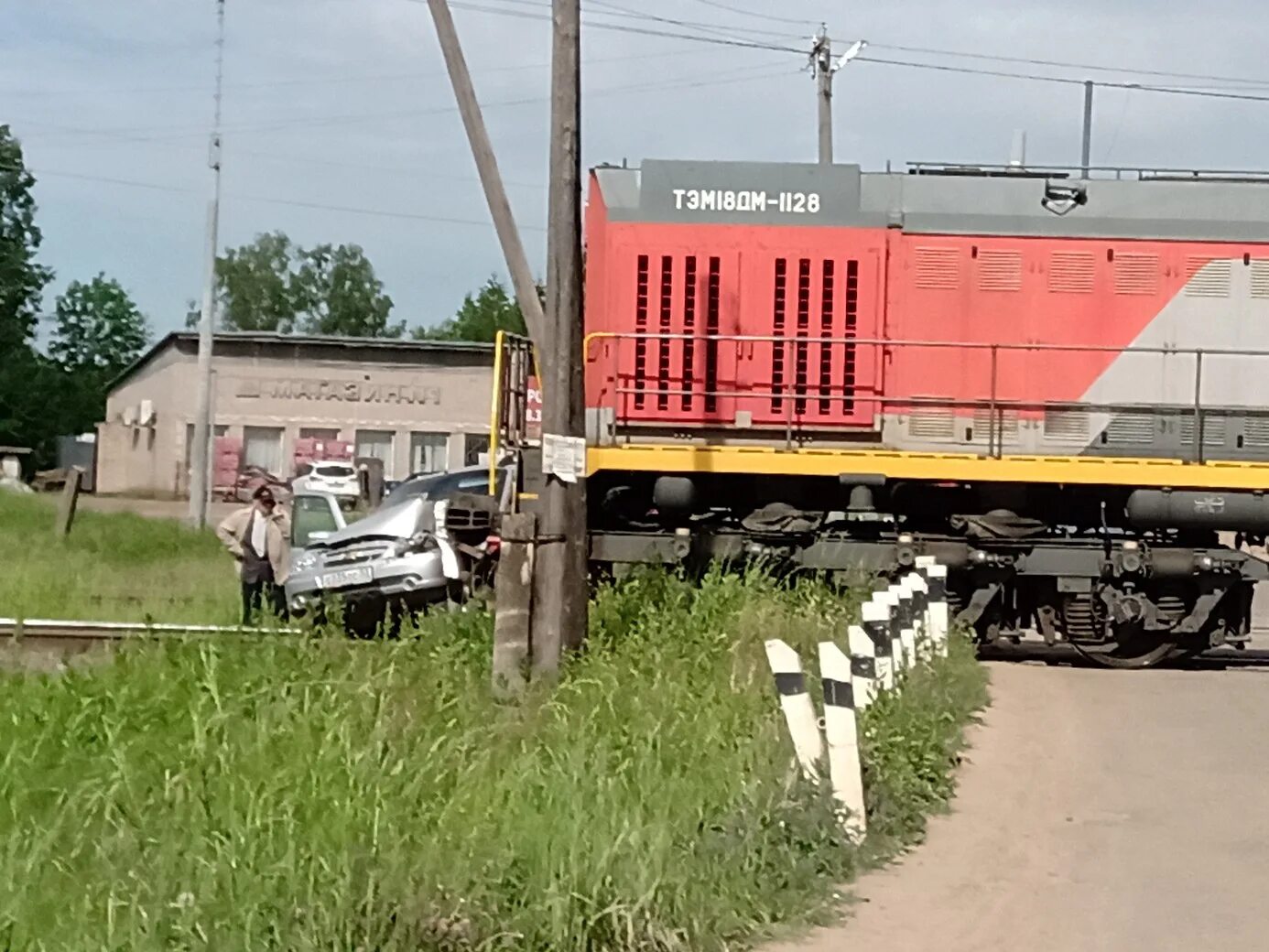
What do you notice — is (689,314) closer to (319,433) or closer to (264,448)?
(319,433)

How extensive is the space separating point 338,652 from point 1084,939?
5.60 metres

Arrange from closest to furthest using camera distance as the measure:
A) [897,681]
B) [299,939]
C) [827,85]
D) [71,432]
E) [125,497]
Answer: [299,939] → [897,681] → [827,85] → [125,497] → [71,432]

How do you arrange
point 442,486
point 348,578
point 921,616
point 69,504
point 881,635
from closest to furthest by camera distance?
point 881,635, point 921,616, point 348,578, point 442,486, point 69,504

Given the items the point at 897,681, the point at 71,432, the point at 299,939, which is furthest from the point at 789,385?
the point at 71,432

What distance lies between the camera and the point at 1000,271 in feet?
48.4

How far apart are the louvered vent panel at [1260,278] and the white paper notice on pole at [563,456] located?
7.25 m

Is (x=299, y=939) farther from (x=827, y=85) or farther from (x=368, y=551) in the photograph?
(x=827, y=85)

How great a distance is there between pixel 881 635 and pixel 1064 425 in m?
5.49

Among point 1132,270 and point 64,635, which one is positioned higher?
point 1132,270

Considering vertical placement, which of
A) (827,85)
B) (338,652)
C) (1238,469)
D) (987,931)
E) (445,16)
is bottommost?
(987,931)

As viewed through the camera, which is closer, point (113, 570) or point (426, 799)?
point (426, 799)

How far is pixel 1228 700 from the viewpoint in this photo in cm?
1248

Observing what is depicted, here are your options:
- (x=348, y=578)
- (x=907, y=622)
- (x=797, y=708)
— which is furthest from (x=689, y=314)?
(x=797, y=708)

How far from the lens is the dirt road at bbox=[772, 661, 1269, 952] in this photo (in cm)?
655
